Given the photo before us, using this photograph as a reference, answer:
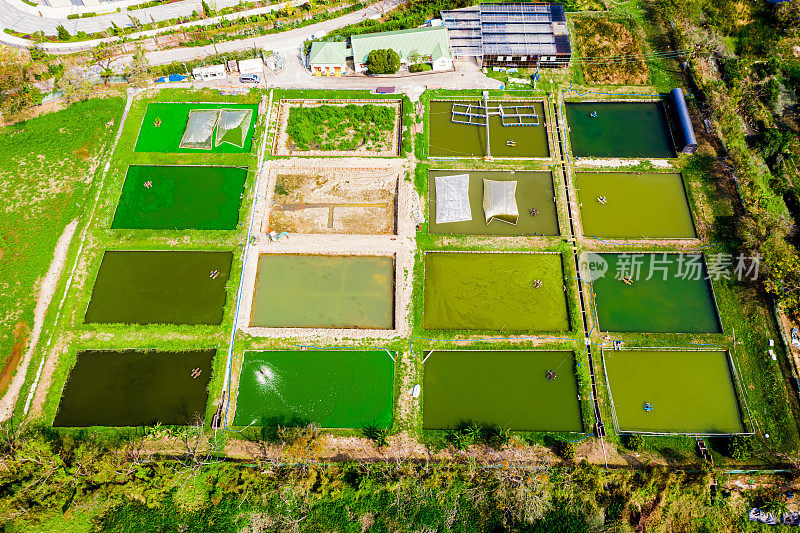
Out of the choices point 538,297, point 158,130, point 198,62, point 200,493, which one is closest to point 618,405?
point 538,297

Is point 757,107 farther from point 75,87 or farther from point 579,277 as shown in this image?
point 75,87

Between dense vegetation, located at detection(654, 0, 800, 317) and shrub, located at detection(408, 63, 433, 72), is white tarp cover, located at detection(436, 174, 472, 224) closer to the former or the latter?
shrub, located at detection(408, 63, 433, 72)

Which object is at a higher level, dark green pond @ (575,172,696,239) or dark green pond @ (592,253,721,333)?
dark green pond @ (575,172,696,239)

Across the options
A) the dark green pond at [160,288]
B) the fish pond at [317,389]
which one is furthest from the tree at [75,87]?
the fish pond at [317,389]

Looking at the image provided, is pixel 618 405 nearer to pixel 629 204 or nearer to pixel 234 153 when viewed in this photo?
pixel 629 204

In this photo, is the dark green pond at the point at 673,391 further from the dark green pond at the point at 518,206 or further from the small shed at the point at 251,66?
the small shed at the point at 251,66

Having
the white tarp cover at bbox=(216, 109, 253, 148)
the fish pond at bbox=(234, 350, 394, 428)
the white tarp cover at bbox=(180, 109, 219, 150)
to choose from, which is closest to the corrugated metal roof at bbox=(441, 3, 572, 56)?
the white tarp cover at bbox=(216, 109, 253, 148)

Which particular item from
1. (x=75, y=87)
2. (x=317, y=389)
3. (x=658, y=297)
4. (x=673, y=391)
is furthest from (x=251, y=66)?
(x=673, y=391)
